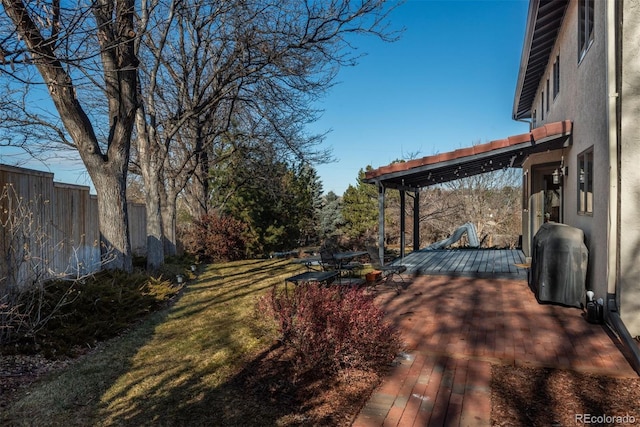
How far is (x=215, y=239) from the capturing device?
14.5 metres

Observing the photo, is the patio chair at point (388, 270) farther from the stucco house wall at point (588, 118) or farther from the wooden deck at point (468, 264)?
the stucco house wall at point (588, 118)

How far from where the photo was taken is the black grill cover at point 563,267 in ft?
18.4

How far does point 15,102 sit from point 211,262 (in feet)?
27.0

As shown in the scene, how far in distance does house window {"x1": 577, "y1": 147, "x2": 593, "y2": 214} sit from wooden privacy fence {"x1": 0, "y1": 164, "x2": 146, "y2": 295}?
7.26 m

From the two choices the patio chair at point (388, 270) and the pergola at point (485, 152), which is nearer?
the pergola at point (485, 152)

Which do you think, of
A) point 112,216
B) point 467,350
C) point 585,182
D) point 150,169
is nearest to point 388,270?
point 467,350

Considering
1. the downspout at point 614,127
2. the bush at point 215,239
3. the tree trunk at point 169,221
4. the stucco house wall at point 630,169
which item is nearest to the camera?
the stucco house wall at point 630,169

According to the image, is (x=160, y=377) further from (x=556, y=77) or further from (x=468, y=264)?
(x=556, y=77)

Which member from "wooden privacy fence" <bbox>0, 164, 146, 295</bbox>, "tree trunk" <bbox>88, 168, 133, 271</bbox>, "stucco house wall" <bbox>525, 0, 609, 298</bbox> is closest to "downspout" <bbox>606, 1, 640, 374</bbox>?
"stucco house wall" <bbox>525, 0, 609, 298</bbox>

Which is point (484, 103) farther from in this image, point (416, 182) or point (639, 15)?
point (639, 15)

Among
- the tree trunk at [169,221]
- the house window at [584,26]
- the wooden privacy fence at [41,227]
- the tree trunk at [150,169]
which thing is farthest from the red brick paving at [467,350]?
the tree trunk at [169,221]

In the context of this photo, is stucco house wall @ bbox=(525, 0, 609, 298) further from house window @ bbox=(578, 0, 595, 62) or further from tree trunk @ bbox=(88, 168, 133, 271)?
tree trunk @ bbox=(88, 168, 133, 271)

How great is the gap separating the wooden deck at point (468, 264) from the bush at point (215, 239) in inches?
275

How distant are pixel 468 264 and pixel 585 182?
4.06 m
